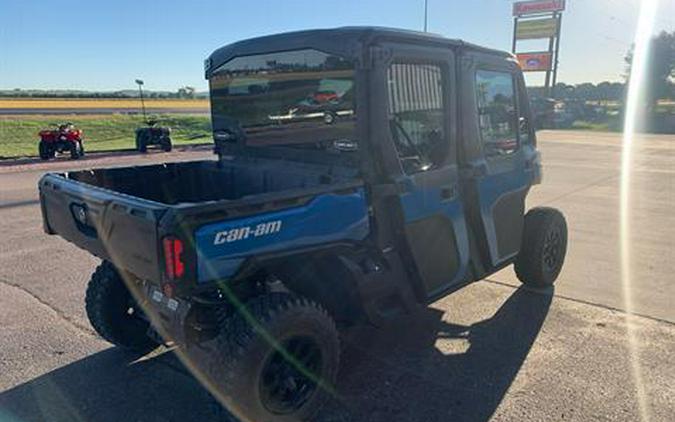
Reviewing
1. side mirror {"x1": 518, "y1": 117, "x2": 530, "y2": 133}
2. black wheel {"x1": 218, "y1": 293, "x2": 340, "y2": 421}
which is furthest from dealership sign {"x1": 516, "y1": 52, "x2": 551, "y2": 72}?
black wheel {"x1": 218, "y1": 293, "x2": 340, "y2": 421}

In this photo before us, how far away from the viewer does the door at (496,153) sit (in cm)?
390

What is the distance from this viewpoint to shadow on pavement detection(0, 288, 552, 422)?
316 cm

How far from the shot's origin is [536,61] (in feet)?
150

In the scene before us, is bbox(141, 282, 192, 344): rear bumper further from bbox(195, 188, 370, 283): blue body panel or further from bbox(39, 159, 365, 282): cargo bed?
bbox(195, 188, 370, 283): blue body panel

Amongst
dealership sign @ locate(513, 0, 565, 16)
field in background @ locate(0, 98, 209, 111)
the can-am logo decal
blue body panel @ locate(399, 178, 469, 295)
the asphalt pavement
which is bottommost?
the asphalt pavement

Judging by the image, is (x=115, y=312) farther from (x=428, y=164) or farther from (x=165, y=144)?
(x=165, y=144)

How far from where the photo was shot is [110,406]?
3227 millimetres

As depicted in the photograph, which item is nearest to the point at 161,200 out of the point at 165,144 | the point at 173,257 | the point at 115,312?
the point at 115,312

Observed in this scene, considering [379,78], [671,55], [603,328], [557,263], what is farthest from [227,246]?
[671,55]

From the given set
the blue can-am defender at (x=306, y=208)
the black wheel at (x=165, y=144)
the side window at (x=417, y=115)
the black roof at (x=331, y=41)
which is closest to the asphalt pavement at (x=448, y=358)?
the blue can-am defender at (x=306, y=208)

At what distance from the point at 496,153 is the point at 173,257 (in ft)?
9.11

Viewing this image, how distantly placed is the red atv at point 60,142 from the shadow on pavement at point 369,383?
46.2 feet

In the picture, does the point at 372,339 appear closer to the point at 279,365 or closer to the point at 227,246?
the point at 279,365

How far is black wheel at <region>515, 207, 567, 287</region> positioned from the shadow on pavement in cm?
81
